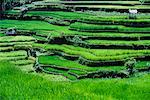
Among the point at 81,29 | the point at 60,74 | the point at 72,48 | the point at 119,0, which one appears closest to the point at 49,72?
the point at 60,74

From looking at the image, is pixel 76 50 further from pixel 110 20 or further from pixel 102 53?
pixel 110 20

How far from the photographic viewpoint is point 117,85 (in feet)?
28.1

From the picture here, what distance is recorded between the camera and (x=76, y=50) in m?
27.6

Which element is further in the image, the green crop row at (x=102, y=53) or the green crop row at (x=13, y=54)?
the green crop row at (x=13, y=54)

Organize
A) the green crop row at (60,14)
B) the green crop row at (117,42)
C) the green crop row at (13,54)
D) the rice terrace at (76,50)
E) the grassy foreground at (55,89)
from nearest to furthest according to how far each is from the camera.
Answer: the grassy foreground at (55,89)
the rice terrace at (76,50)
the green crop row at (117,42)
the green crop row at (13,54)
the green crop row at (60,14)

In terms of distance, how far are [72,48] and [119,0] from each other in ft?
56.4

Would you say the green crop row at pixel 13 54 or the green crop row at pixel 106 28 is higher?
the green crop row at pixel 106 28

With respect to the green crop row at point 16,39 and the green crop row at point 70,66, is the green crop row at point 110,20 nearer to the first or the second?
the green crop row at point 16,39

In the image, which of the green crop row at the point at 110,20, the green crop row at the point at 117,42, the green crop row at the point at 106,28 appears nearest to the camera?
the green crop row at the point at 117,42

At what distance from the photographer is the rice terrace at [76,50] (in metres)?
7.89

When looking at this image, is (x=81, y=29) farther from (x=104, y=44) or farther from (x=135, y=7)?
(x=135, y=7)

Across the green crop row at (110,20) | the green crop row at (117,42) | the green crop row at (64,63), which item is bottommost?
the green crop row at (64,63)

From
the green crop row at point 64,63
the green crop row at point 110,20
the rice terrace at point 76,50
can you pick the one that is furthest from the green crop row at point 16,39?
the green crop row at point 64,63

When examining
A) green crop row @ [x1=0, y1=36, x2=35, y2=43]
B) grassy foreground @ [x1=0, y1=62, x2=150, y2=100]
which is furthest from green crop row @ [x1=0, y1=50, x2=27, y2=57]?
grassy foreground @ [x1=0, y1=62, x2=150, y2=100]
